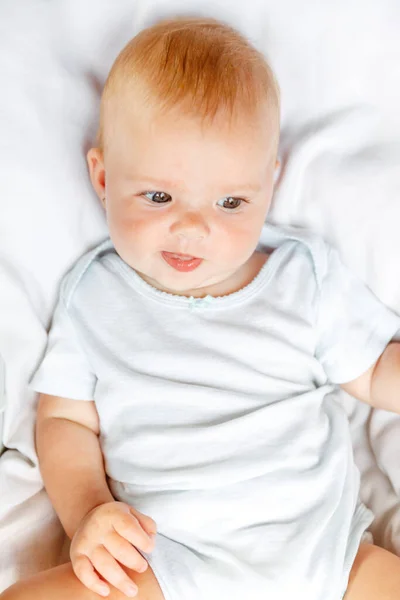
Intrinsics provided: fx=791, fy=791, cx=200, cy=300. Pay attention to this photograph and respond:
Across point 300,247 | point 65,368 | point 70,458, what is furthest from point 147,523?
point 300,247

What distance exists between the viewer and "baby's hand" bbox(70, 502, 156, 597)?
1005 mm

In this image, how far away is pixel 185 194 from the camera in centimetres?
110

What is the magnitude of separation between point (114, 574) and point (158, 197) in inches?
20.2

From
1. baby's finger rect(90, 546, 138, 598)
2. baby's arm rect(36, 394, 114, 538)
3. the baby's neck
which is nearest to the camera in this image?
baby's finger rect(90, 546, 138, 598)

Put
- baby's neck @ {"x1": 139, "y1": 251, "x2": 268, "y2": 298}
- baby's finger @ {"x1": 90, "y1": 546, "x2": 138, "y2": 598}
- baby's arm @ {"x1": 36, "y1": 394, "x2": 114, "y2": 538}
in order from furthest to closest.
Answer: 1. baby's neck @ {"x1": 139, "y1": 251, "x2": 268, "y2": 298}
2. baby's arm @ {"x1": 36, "y1": 394, "x2": 114, "y2": 538}
3. baby's finger @ {"x1": 90, "y1": 546, "x2": 138, "y2": 598}

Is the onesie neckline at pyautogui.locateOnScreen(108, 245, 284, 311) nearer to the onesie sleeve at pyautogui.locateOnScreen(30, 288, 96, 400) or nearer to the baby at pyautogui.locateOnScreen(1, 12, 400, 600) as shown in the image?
the baby at pyautogui.locateOnScreen(1, 12, 400, 600)

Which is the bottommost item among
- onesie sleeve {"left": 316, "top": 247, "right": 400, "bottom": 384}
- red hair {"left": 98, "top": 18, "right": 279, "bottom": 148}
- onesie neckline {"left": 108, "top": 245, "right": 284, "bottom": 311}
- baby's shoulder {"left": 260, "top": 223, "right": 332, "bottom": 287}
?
onesie sleeve {"left": 316, "top": 247, "right": 400, "bottom": 384}

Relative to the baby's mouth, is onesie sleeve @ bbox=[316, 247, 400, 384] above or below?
below

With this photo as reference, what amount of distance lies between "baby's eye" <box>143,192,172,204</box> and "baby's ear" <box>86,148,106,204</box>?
11 cm

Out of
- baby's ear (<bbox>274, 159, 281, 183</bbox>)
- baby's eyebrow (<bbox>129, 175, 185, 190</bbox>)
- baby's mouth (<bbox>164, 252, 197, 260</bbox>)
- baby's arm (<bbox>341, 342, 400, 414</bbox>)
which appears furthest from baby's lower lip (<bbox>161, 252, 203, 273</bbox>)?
baby's arm (<bbox>341, 342, 400, 414</bbox>)

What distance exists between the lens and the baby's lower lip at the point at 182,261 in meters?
1.14

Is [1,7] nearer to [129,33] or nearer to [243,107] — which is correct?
[129,33]

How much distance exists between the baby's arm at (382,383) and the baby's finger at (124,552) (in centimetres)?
45

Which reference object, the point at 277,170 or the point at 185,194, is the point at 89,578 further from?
the point at 277,170
